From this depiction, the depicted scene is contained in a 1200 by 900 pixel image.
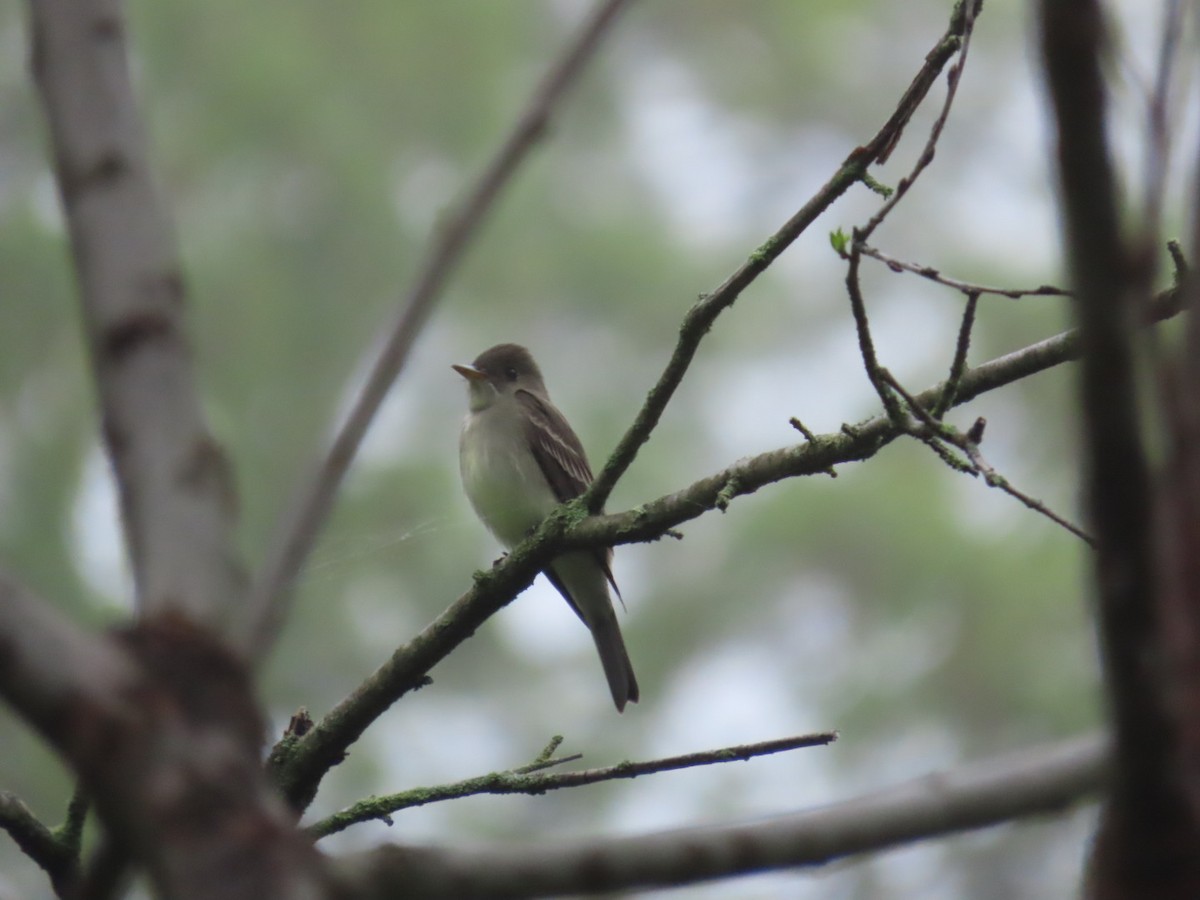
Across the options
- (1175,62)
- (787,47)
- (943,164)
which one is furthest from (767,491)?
(1175,62)

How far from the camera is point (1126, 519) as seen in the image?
0.97 m

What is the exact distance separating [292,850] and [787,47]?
24.1 meters

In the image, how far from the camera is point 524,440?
231 inches

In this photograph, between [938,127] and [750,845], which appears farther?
[938,127]

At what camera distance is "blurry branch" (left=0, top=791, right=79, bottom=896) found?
252 cm

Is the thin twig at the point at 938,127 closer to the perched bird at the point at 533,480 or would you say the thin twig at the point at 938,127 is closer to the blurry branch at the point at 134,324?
the blurry branch at the point at 134,324

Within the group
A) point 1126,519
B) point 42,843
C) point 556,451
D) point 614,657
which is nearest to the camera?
point 1126,519

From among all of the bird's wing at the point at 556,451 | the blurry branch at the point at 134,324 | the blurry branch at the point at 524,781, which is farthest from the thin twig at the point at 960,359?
the bird's wing at the point at 556,451

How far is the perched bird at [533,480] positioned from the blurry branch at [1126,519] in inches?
163

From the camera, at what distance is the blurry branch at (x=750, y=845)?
1107 millimetres

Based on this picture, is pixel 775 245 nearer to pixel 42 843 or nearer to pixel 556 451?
pixel 42 843

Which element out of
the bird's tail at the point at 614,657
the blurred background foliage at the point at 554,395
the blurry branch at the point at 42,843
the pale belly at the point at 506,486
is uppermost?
the blurred background foliage at the point at 554,395

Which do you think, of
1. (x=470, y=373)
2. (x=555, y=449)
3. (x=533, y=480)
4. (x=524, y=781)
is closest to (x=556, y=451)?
(x=555, y=449)

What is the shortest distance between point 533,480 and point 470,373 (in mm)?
703
